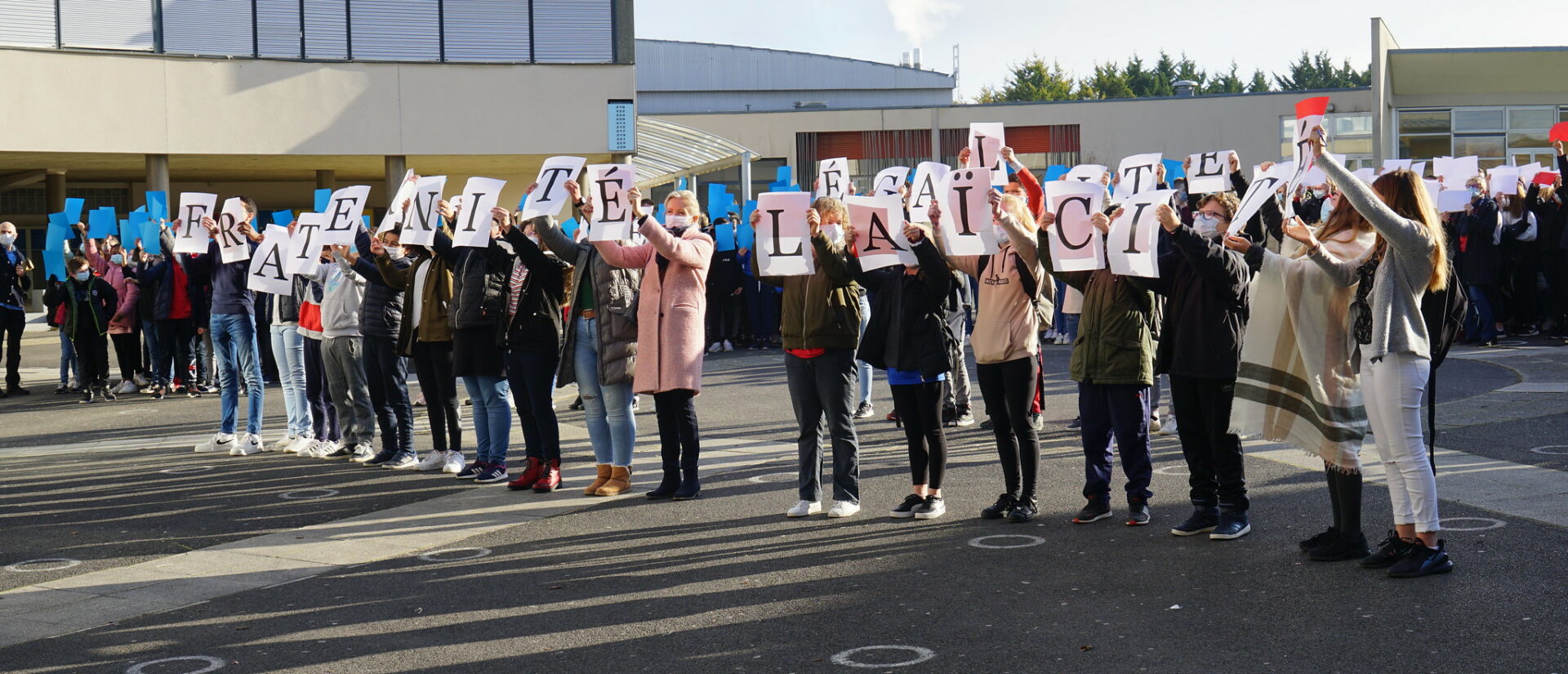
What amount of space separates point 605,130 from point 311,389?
71.8ft

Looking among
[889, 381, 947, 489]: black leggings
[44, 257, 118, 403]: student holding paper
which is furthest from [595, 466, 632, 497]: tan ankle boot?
[44, 257, 118, 403]: student holding paper

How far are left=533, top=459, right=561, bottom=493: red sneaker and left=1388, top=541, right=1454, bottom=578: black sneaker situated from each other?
522cm

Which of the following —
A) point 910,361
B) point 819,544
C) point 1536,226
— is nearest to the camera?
point 819,544

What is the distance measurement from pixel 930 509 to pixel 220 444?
691 cm

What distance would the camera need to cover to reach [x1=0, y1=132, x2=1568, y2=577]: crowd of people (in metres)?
6.27

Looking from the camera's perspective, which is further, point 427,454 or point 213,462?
point 213,462

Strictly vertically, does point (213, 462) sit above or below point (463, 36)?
below

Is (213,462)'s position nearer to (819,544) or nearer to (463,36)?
(819,544)

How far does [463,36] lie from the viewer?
32156 mm

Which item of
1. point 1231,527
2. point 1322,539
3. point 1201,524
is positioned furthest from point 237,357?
point 1322,539

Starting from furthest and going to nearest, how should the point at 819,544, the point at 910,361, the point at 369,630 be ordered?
1. the point at 910,361
2. the point at 819,544
3. the point at 369,630

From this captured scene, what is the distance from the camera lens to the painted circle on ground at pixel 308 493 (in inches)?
372

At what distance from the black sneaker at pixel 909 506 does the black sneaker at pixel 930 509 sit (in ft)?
0.08

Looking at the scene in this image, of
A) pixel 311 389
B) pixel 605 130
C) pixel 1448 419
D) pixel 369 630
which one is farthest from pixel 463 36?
pixel 369 630
